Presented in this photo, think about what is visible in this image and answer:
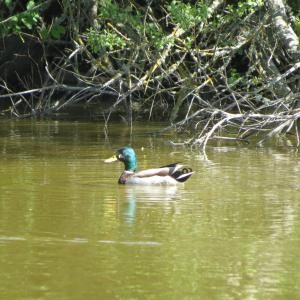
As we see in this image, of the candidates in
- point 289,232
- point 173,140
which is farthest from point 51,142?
point 289,232

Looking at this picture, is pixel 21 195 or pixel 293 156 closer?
pixel 21 195

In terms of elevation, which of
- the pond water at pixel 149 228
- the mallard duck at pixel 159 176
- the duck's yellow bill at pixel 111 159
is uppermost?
the duck's yellow bill at pixel 111 159

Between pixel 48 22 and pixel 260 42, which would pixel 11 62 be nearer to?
pixel 48 22

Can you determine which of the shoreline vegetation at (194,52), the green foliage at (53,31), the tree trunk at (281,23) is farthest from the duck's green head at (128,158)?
the green foliage at (53,31)

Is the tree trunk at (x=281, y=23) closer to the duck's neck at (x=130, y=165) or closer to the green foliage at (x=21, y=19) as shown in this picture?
the green foliage at (x=21, y=19)

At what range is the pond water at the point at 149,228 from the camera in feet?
23.3

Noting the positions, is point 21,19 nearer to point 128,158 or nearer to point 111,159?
point 111,159

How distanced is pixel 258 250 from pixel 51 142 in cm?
840

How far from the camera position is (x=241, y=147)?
1555 centimetres

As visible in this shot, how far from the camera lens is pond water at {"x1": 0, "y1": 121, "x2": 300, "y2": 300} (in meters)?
7.10

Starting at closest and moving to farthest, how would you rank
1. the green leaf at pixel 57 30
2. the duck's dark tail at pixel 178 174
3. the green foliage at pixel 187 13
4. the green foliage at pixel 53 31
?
the duck's dark tail at pixel 178 174, the green foliage at pixel 187 13, the green foliage at pixel 53 31, the green leaf at pixel 57 30

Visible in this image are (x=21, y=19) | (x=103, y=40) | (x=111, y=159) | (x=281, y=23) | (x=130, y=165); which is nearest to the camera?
(x=130, y=165)

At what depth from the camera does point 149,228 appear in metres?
9.05

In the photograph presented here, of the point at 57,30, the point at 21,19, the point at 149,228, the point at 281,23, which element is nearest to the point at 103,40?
the point at 21,19
